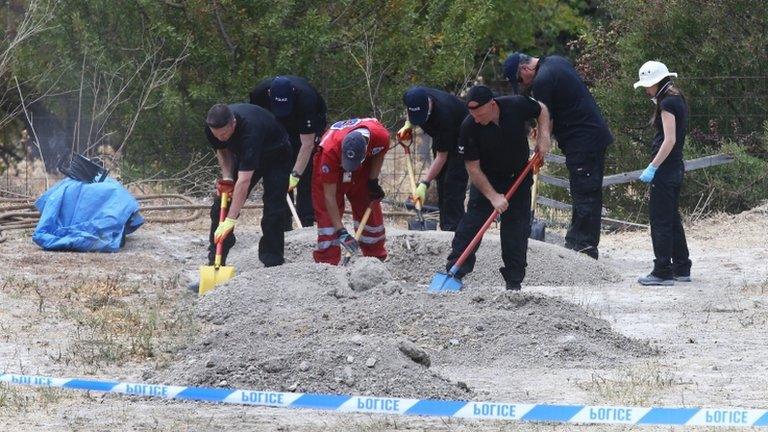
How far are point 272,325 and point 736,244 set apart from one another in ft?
Result: 22.1

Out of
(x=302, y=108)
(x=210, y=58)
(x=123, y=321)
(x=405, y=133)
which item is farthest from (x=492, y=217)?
(x=210, y=58)

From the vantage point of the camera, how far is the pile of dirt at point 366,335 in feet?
22.6

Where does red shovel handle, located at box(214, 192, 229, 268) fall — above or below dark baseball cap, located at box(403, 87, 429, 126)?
below

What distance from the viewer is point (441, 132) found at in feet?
37.2

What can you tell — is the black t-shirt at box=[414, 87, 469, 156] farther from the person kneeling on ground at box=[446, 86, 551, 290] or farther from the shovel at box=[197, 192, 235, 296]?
the shovel at box=[197, 192, 235, 296]

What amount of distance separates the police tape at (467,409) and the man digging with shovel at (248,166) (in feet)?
11.9

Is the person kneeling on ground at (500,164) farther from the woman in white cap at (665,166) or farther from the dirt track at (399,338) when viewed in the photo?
the woman in white cap at (665,166)

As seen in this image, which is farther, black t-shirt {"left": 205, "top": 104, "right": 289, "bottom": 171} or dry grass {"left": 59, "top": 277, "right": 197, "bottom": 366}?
black t-shirt {"left": 205, "top": 104, "right": 289, "bottom": 171}

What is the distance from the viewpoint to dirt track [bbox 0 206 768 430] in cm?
661

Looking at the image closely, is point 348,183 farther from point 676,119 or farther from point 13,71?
point 13,71

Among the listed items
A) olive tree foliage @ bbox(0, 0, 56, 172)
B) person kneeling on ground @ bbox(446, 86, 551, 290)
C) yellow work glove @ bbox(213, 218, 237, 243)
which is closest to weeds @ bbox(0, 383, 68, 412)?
yellow work glove @ bbox(213, 218, 237, 243)

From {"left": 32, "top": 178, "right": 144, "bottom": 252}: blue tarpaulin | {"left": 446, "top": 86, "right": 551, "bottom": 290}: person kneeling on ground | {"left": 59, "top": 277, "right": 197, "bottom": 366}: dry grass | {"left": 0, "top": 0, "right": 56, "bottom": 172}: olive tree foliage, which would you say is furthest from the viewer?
{"left": 0, "top": 0, "right": 56, "bottom": 172}: olive tree foliage

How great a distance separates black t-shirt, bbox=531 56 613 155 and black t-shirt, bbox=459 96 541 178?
207 centimetres

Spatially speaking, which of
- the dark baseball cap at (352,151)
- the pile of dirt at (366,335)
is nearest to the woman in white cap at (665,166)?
the dark baseball cap at (352,151)
